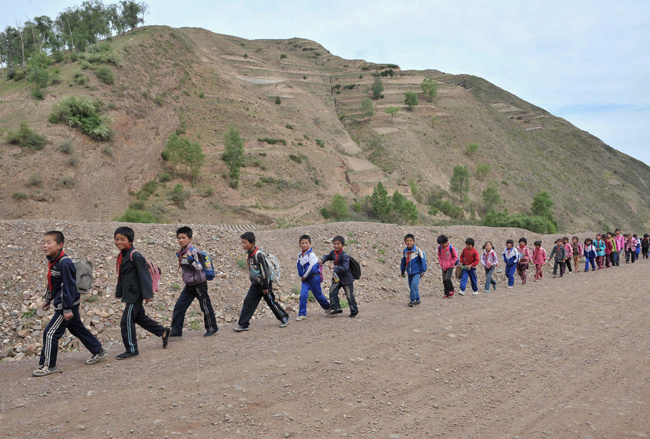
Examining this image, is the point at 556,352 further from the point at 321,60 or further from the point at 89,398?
the point at 321,60

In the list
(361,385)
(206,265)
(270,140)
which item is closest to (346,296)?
(206,265)

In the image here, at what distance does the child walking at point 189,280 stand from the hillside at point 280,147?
2372 cm

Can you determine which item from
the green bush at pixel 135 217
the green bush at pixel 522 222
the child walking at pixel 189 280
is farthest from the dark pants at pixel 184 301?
the green bush at pixel 522 222

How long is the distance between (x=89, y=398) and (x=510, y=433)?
14.4ft

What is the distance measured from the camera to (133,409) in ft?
12.9

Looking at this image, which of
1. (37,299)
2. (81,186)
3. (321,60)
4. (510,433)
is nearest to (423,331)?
(510,433)

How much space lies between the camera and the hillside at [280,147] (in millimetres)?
29391

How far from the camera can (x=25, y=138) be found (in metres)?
27.0

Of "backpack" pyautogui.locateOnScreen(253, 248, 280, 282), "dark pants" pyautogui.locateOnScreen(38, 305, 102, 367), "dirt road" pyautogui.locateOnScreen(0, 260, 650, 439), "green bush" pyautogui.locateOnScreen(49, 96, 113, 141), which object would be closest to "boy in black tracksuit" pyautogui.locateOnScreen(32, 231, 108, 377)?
"dark pants" pyautogui.locateOnScreen(38, 305, 102, 367)

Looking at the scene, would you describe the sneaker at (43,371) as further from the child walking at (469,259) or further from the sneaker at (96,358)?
the child walking at (469,259)

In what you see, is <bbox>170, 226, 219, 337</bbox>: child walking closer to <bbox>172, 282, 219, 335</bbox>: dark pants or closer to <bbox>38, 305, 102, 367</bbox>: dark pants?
<bbox>172, 282, 219, 335</bbox>: dark pants

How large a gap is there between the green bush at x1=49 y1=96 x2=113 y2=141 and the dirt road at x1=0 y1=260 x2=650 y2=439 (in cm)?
3065

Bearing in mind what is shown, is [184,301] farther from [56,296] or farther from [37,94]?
[37,94]

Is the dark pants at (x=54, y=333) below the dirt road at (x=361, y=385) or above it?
above
